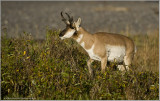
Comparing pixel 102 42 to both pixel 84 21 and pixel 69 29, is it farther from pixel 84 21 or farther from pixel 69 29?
pixel 84 21

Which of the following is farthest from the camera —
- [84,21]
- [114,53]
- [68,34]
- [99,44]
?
[84,21]

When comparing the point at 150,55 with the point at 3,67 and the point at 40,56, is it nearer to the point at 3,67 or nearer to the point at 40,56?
the point at 40,56

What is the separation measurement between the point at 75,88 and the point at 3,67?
180cm

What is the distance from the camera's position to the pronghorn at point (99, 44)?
655cm

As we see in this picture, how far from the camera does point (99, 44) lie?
666cm

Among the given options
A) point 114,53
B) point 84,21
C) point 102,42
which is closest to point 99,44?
point 102,42

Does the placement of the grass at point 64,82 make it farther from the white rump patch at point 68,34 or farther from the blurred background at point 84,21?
the blurred background at point 84,21

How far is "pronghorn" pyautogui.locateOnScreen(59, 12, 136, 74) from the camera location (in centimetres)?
655

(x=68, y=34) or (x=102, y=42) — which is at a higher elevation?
(x=68, y=34)

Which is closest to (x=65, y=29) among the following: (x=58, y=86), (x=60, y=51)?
(x=60, y=51)

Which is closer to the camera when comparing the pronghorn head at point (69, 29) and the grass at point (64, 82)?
the grass at point (64, 82)

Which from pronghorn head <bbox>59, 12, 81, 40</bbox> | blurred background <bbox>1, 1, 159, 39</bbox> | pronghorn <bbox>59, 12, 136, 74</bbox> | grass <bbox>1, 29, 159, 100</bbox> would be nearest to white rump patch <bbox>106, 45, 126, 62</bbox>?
pronghorn <bbox>59, 12, 136, 74</bbox>

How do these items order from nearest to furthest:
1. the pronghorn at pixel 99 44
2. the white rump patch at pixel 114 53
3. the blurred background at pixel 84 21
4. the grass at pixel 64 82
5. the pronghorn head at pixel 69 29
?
the grass at pixel 64 82 → the pronghorn head at pixel 69 29 → the pronghorn at pixel 99 44 → the white rump patch at pixel 114 53 → the blurred background at pixel 84 21

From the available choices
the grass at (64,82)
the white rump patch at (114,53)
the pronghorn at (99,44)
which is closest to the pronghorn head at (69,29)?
the pronghorn at (99,44)
